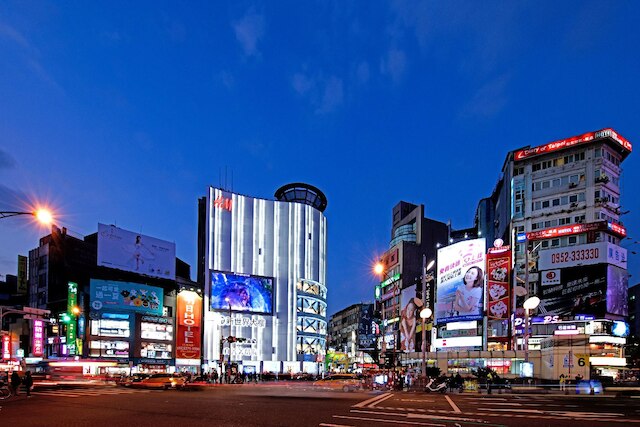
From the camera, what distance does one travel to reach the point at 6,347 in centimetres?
4681

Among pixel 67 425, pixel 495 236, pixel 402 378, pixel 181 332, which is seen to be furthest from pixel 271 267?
pixel 67 425

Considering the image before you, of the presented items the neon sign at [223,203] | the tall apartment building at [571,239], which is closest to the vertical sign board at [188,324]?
the neon sign at [223,203]

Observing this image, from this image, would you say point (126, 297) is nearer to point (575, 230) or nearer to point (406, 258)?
point (406, 258)

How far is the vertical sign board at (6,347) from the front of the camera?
153ft

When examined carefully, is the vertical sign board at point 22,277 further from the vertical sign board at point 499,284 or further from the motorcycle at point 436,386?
the motorcycle at point 436,386

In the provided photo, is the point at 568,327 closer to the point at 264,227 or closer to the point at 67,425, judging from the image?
the point at 264,227

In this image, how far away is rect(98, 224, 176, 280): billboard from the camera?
258 feet

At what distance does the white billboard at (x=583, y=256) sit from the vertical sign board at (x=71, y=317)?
199 ft

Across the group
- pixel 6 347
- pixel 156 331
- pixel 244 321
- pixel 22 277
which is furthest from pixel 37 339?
pixel 244 321

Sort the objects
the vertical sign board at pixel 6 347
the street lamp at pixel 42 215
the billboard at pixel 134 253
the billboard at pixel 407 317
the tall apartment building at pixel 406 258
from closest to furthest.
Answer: the street lamp at pixel 42 215
the vertical sign board at pixel 6 347
the billboard at pixel 134 253
the billboard at pixel 407 317
the tall apartment building at pixel 406 258

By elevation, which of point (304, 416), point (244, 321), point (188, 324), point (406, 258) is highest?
point (406, 258)

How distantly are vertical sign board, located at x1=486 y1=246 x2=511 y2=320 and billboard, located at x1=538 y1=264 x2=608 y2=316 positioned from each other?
15.8 feet

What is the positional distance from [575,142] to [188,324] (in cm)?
6141

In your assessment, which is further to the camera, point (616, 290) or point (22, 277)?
point (22, 277)
